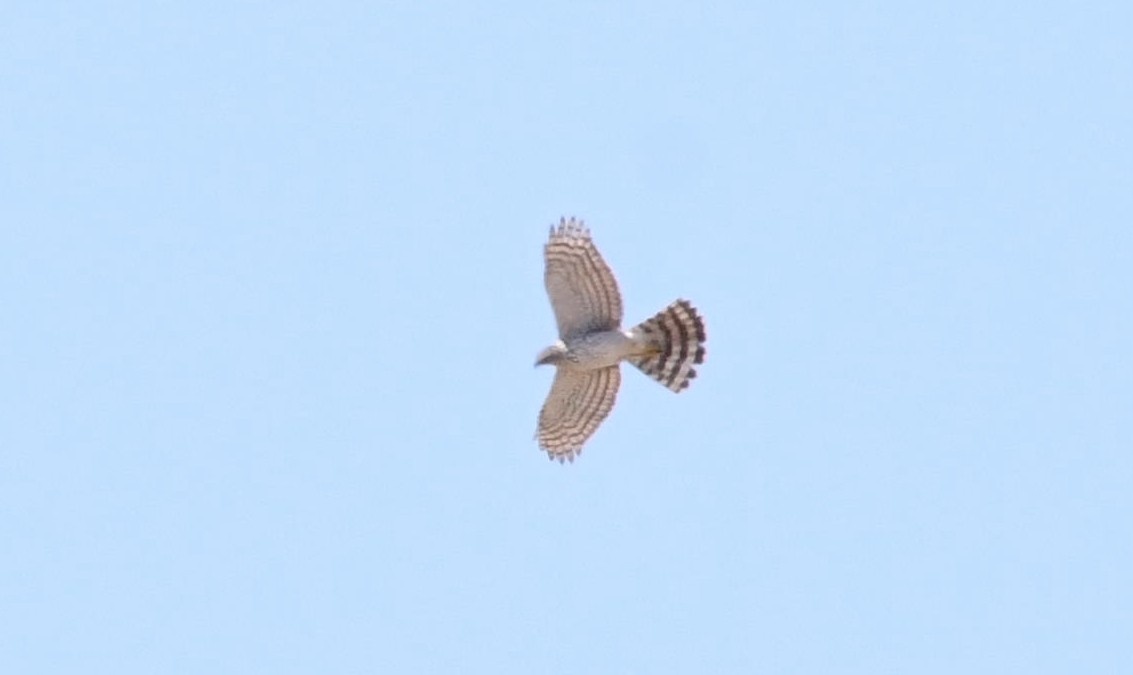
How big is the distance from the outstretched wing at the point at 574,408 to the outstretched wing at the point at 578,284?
0.53 m

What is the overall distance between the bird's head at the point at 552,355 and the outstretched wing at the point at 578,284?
7.0 inches

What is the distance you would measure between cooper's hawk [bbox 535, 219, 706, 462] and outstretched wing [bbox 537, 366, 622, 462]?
29cm

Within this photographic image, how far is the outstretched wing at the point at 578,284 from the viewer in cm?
3234

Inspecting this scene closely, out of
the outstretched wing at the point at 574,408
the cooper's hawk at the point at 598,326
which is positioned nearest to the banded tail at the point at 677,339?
the cooper's hawk at the point at 598,326

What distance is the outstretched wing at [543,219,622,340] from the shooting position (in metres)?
32.3

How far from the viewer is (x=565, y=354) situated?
32531mm

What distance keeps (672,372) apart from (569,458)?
169 cm

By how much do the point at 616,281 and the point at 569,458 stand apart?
2.14 metres

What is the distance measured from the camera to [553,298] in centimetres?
3262

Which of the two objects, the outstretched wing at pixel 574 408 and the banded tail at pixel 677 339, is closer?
the banded tail at pixel 677 339

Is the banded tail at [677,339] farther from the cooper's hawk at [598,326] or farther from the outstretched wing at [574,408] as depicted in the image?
the outstretched wing at [574,408]

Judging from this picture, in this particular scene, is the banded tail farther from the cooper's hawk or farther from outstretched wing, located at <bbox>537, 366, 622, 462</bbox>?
outstretched wing, located at <bbox>537, 366, 622, 462</bbox>

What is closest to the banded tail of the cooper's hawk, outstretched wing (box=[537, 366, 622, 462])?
the cooper's hawk

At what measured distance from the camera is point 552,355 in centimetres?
3256
